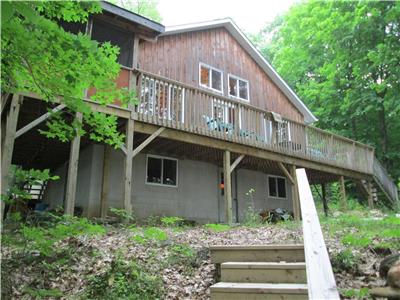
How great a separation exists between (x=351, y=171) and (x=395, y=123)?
26.8 feet

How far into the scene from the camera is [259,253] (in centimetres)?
473

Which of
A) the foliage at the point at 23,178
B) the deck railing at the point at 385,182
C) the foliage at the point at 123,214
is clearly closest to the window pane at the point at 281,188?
the deck railing at the point at 385,182

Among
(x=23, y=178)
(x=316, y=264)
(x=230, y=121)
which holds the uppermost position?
(x=230, y=121)

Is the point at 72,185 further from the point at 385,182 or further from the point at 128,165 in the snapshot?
the point at 385,182

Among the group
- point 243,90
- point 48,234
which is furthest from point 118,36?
point 48,234

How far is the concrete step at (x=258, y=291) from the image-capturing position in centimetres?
367

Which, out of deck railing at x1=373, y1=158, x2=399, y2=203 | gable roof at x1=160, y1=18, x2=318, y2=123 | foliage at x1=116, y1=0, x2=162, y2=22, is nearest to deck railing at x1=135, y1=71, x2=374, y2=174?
deck railing at x1=373, y1=158, x2=399, y2=203

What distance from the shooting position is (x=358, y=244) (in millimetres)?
5316

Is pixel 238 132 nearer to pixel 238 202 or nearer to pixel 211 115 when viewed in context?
pixel 211 115

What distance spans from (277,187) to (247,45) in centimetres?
650

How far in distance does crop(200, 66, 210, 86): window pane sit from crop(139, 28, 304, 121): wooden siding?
0.28 meters

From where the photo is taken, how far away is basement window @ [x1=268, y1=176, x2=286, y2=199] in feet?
54.2

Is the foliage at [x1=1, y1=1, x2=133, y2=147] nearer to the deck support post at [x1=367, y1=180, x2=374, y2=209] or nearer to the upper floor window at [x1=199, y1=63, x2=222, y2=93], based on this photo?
the upper floor window at [x1=199, y1=63, x2=222, y2=93]

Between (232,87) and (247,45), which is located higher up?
(247,45)
